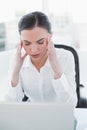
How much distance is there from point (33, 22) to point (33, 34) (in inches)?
3.6

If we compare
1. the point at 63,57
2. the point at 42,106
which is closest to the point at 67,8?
the point at 63,57

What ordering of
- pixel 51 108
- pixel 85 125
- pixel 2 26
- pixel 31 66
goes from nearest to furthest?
pixel 51 108, pixel 85 125, pixel 31 66, pixel 2 26

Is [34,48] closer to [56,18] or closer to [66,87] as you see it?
[66,87]

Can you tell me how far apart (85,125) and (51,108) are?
1.25 ft

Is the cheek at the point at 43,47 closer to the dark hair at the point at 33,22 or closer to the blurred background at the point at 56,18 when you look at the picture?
the dark hair at the point at 33,22

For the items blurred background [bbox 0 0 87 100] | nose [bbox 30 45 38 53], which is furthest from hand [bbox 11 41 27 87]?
blurred background [bbox 0 0 87 100]

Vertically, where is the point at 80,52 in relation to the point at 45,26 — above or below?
below

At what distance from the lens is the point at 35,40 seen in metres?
1.34

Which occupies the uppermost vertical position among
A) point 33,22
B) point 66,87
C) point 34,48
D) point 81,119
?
point 33,22

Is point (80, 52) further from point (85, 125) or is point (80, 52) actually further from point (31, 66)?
point (85, 125)

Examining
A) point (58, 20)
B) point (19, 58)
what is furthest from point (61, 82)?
point (58, 20)

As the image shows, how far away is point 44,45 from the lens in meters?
1.38

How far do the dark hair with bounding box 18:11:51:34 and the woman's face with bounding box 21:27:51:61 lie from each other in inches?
1.1

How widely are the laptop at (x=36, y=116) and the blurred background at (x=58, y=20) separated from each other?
6.42 feet
